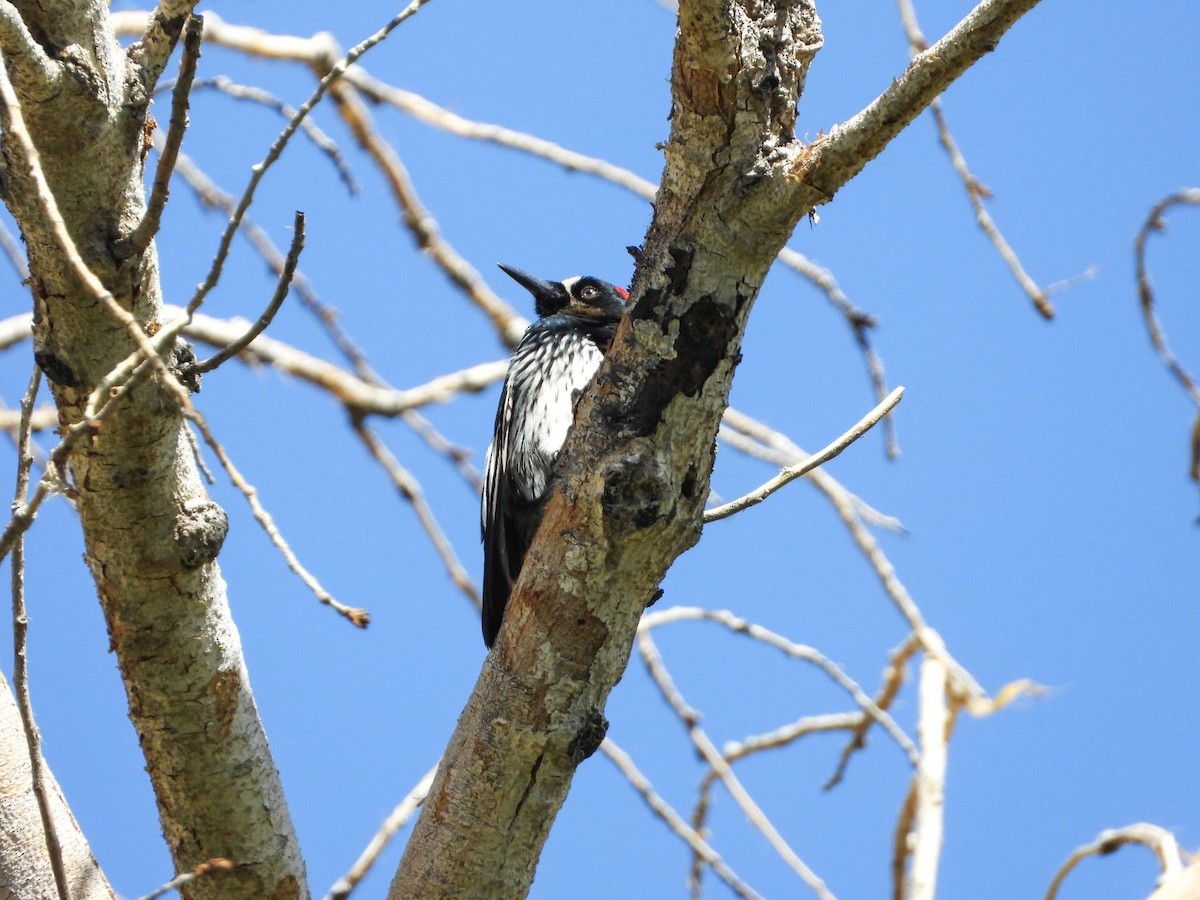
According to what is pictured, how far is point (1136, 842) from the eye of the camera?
2.58 meters

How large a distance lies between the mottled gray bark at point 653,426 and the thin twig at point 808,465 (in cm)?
22

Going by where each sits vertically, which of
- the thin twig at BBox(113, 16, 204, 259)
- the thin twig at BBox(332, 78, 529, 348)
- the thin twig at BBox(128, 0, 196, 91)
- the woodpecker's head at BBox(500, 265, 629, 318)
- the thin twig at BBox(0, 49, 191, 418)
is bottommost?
the thin twig at BBox(0, 49, 191, 418)

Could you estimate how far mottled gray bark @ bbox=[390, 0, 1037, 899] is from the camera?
1.88 m

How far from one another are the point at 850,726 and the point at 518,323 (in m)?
1.42

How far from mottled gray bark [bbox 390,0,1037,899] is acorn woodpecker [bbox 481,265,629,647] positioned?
1386mm

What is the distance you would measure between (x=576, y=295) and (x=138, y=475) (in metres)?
2.69

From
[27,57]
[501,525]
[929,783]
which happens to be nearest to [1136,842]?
[929,783]

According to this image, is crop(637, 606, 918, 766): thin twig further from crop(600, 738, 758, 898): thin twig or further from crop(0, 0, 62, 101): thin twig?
crop(0, 0, 62, 101): thin twig

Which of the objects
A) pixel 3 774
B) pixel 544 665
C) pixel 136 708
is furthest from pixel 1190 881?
pixel 3 774

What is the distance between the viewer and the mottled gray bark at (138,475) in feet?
6.14

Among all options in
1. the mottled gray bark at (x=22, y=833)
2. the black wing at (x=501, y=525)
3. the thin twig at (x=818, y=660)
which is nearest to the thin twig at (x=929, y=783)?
the thin twig at (x=818, y=660)

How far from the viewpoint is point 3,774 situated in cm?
208

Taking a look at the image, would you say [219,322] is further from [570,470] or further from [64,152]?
[570,470]

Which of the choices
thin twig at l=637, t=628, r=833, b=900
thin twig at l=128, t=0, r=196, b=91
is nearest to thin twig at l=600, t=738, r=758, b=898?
thin twig at l=637, t=628, r=833, b=900
